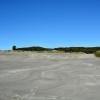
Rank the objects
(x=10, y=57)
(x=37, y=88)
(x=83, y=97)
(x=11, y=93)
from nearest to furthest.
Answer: (x=83, y=97) < (x=11, y=93) < (x=37, y=88) < (x=10, y=57)

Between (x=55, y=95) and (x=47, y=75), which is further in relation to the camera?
(x=47, y=75)

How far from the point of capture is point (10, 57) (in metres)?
12.6

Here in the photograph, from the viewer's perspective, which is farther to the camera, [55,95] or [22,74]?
[22,74]

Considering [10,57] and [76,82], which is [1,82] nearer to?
[76,82]

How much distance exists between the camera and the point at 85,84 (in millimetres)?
5840

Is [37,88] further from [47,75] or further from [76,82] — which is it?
[47,75]

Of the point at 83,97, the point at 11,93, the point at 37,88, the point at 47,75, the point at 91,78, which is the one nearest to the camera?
the point at 83,97

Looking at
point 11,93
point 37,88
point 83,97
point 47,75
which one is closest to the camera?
point 83,97

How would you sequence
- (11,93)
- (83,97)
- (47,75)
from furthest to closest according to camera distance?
1. (47,75)
2. (11,93)
3. (83,97)

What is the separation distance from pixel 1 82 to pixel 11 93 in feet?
3.80

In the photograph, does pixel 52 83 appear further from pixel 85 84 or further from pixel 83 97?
pixel 83 97

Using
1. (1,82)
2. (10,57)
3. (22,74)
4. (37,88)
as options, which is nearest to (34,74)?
(22,74)

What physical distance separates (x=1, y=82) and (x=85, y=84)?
6.92ft

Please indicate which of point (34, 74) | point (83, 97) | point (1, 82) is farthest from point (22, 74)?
point (83, 97)
